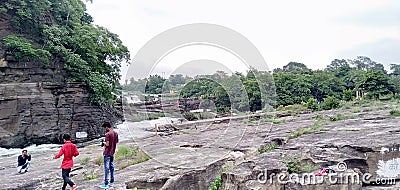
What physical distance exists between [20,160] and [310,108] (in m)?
22.7

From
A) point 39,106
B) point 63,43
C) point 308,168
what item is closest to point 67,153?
point 308,168

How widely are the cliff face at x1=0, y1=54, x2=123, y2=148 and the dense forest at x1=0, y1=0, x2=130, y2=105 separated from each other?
618 millimetres

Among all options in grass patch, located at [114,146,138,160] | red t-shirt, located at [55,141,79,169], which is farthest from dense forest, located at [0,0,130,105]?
red t-shirt, located at [55,141,79,169]

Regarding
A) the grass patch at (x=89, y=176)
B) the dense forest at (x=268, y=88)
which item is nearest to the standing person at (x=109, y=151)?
the grass patch at (x=89, y=176)

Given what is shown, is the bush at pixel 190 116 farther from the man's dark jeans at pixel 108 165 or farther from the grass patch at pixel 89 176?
the man's dark jeans at pixel 108 165

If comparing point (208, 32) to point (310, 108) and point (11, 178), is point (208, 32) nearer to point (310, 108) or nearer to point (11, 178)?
point (11, 178)

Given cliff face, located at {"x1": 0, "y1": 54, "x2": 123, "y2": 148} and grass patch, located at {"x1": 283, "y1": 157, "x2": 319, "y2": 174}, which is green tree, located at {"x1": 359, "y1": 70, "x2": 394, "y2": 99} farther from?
grass patch, located at {"x1": 283, "y1": 157, "x2": 319, "y2": 174}

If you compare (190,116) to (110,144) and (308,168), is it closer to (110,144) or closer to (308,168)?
(110,144)

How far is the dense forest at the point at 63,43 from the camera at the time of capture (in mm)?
19734

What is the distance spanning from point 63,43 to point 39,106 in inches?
187

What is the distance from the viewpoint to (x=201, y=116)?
58.1 ft

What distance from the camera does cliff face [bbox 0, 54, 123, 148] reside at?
1905 cm

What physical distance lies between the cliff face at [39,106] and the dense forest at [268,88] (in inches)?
423

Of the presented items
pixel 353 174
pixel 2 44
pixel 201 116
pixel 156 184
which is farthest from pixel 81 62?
pixel 353 174
